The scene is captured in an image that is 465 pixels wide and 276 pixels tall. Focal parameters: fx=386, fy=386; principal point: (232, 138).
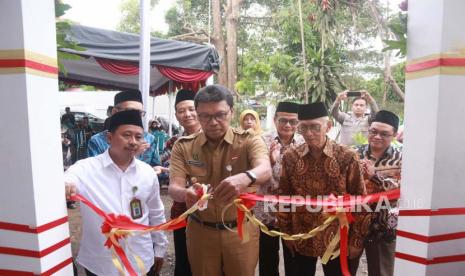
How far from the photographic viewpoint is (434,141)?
177 cm

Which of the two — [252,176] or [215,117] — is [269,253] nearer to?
[252,176]

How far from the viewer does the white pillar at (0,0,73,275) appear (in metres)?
1.74

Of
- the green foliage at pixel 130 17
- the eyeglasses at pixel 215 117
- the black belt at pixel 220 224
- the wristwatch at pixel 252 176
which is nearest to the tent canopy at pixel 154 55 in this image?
the eyeglasses at pixel 215 117

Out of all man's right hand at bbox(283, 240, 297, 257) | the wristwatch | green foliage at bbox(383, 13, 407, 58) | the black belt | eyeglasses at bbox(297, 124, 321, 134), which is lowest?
man's right hand at bbox(283, 240, 297, 257)

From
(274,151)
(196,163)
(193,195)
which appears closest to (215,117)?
(196,163)

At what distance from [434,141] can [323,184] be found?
3.73 ft

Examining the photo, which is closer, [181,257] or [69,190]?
[69,190]

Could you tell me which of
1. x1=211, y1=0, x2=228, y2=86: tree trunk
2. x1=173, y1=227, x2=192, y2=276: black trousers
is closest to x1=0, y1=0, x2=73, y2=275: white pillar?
x1=173, y1=227, x2=192, y2=276: black trousers

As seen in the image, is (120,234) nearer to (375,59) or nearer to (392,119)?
(392,119)

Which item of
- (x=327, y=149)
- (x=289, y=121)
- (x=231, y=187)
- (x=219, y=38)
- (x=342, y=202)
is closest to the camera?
(x=231, y=187)

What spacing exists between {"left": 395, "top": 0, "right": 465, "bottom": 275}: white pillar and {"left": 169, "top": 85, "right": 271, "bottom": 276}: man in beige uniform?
87 cm

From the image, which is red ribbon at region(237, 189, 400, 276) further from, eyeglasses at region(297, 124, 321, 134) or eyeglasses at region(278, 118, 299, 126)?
eyeglasses at region(278, 118, 299, 126)

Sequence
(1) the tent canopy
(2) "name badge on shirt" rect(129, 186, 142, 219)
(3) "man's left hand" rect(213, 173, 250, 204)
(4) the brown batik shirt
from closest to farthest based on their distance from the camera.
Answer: (3) "man's left hand" rect(213, 173, 250, 204) < (2) "name badge on shirt" rect(129, 186, 142, 219) < (4) the brown batik shirt < (1) the tent canopy

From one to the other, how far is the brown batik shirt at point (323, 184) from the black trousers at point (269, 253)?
640 millimetres
